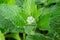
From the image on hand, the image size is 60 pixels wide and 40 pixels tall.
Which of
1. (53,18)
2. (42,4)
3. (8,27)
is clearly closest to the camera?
(53,18)

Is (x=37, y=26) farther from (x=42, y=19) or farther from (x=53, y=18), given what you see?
(x=53, y=18)

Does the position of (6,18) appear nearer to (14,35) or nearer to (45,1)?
(14,35)

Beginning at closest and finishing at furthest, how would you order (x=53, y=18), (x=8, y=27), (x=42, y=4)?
1. (x=53, y=18)
2. (x=8, y=27)
3. (x=42, y=4)

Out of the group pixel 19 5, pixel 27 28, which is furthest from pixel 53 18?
pixel 19 5

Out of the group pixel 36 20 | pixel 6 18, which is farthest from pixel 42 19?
pixel 6 18

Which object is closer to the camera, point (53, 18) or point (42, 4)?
point (53, 18)

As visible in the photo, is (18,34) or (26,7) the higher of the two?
(26,7)

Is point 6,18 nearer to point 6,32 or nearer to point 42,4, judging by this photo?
point 6,32

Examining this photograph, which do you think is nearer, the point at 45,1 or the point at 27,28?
the point at 27,28
